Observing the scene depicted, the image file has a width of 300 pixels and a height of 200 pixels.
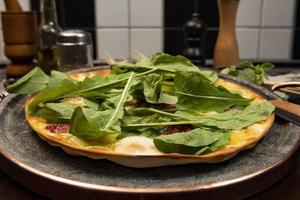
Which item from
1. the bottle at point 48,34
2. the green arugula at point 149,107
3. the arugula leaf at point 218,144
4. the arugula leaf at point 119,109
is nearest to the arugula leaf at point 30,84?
the green arugula at point 149,107

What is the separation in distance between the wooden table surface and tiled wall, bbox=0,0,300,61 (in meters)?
0.70

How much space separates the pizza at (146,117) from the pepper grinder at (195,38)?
0.38m

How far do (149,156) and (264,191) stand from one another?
0.11 metres

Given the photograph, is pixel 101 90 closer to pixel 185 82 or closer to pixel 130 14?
pixel 185 82

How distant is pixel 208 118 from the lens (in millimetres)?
444

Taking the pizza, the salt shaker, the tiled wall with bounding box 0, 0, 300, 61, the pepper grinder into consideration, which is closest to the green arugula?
the pizza

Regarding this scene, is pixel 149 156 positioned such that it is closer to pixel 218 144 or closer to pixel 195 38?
pixel 218 144

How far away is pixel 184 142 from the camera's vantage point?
384 millimetres

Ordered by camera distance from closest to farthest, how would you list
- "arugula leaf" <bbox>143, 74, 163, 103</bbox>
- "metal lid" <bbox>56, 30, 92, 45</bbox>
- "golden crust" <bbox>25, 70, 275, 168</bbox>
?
1. "golden crust" <bbox>25, 70, 275, 168</bbox>
2. "arugula leaf" <bbox>143, 74, 163, 103</bbox>
3. "metal lid" <bbox>56, 30, 92, 45</bbox>

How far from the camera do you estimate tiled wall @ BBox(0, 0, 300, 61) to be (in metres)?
1.05

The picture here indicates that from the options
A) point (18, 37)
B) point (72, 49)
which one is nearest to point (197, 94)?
point (72, 49)

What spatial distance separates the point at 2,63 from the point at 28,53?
259 millimetres

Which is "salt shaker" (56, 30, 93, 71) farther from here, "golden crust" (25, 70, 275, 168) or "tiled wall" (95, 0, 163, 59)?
"golden crust" (25, 70, 275, 168)

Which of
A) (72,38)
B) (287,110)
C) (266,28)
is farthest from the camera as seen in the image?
(266,28)
